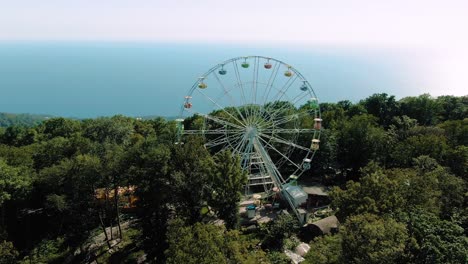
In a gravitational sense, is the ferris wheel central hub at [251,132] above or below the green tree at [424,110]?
below

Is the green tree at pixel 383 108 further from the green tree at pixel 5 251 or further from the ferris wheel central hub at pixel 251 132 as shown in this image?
the green tree at pixel 5 251

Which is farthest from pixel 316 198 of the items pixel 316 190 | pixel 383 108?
pixel 383 108

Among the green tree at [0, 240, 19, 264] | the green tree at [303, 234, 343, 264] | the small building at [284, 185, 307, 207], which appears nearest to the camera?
the green tree at [303, 234, 343, 264]

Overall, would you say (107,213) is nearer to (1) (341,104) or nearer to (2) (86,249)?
(2) (86,249)

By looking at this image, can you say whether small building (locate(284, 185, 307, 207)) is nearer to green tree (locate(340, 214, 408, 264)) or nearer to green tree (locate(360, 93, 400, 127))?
green tree (locate(340, 214, 408, 264))

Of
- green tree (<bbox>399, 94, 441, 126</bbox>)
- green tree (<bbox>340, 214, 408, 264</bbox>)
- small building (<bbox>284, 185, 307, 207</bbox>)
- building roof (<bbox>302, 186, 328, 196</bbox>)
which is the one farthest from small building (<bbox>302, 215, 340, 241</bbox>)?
green tree (<bbox>399, 94, 441, 126</bbox>)

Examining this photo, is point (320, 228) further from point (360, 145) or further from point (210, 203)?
point (360, 145)

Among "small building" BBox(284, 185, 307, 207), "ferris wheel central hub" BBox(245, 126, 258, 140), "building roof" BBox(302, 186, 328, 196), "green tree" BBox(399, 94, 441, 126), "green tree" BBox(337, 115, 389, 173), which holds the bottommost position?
"building roof" BBox(302, 186, 328, 196)

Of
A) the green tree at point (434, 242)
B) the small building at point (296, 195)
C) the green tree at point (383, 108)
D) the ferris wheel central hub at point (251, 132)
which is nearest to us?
the green tree at point (434, 242)

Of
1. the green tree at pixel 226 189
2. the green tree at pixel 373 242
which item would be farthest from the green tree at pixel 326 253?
the green tree at pixel 226 189

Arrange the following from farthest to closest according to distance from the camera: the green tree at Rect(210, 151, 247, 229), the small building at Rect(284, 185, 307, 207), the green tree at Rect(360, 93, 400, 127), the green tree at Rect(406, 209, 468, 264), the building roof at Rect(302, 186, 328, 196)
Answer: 1. the green tree at Rect(360, 93, 400, 127)
2. the building roof at Rect(302, 186, 328, 196)
3. the small building at Rect(284, 185, 307, 207)
4. the green tree at Rect(210, 151, 247, 229)
5. the green tree at Rect(406, 209, 468, 264)
